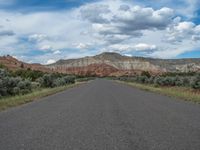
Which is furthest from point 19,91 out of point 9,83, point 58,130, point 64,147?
point 64,147

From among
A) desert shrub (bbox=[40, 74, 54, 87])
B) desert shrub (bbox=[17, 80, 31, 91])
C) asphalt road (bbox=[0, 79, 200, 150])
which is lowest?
desert shrub (bbox=[40, 74, 54, 87])

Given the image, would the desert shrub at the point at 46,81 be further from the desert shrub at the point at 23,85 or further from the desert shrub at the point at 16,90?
the desert shrub at the point at 16,90

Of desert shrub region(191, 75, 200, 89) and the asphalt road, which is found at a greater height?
the asphalt road

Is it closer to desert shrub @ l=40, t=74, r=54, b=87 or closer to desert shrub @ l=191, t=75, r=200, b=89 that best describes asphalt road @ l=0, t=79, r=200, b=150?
desert shrub @ l=191, t=75, r=200, b=89

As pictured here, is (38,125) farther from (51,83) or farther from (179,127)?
(51,83)

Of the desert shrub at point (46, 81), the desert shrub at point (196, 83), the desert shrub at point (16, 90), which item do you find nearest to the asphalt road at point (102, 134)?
the desert shrub at point (16, 90)

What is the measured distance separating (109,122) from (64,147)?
4.46m

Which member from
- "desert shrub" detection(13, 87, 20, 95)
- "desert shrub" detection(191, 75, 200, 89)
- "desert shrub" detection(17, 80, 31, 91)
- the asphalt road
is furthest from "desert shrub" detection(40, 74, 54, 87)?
the asphalt road

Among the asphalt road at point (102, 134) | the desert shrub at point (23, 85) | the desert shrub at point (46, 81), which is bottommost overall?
the desert shrub at point (46, 81)

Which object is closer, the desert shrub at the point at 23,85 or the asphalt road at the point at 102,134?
the asphalt road at the point at 102,134

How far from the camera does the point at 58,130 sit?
10273mm

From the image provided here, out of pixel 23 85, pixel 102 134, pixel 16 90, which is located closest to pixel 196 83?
pixel 23 85

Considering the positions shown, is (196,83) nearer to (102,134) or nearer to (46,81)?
(46,81)

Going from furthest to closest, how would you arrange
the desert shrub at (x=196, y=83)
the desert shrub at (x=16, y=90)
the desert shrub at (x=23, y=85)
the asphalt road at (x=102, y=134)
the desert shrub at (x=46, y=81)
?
the desert shrub at (x=46, y=81) < the desert shrub at (x=196, y=83) < the desert shrub at (x=23, y=85) < the desert shrub at (x=16, y=90) < the asphalt road at (x=102, y=134)
